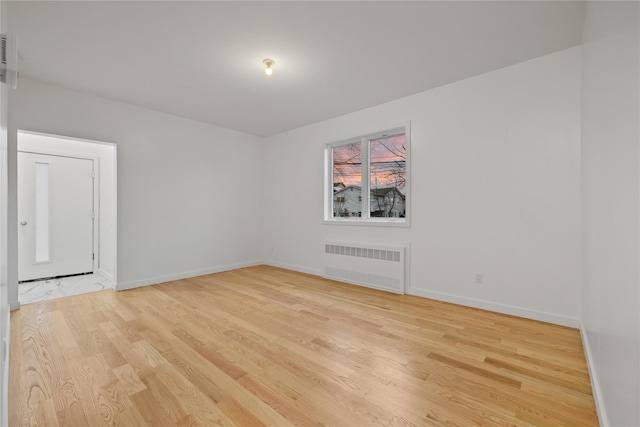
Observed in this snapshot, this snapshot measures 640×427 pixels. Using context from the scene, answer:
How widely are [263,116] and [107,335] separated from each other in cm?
345

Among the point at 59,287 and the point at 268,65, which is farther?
the point at 59,287

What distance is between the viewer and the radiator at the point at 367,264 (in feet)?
11.8

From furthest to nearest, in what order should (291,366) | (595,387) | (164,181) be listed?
(164,181) < (291,366) < (595,387)

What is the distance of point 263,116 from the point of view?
14.4 feet

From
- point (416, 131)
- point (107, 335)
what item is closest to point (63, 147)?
point (107, 335)

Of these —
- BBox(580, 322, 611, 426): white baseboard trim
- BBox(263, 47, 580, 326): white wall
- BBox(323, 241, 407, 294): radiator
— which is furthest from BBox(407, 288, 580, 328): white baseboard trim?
BBox(580, 322, 611, 426): white baseboard trim

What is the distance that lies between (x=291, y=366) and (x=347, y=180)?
A: 3155mm

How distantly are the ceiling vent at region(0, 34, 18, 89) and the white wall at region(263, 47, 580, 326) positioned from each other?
3466 millimetres

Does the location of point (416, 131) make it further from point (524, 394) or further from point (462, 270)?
point (524, 394)

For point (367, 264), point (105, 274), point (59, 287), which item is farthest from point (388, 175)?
point (59, 287)

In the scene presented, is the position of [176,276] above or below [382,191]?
below

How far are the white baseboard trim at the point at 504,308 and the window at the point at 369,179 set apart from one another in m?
0.97

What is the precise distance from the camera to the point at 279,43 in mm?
2455

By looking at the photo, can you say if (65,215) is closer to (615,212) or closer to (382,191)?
(382,191)
